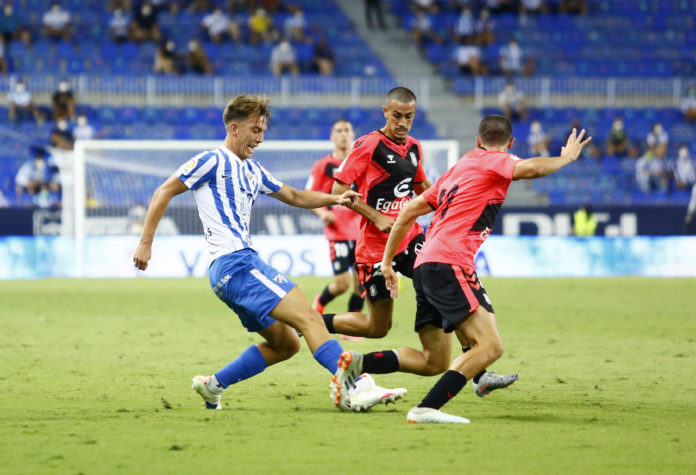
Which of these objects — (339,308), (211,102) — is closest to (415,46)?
(211,102)

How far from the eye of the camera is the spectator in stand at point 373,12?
31375 mm

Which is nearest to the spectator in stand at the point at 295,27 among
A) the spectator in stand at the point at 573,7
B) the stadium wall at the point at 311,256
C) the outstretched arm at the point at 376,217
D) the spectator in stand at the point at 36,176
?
the spectator in stand at the point at 573,7

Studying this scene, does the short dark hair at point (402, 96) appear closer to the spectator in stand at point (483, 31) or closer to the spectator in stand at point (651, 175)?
the spectator in stand at point (651, 175)

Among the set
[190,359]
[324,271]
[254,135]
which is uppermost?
[254,135]

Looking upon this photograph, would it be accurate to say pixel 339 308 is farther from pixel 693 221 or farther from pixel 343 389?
pixel 693 221

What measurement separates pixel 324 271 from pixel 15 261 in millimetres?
6485

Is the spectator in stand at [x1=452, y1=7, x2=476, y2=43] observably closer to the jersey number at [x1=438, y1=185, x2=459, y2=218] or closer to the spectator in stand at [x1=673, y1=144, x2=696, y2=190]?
the spectator in stand at [x1=673, y1=144, x2=696, y2=190]

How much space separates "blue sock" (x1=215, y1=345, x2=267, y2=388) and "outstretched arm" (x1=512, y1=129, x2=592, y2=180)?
7.10 feet

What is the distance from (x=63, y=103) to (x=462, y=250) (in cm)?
2107

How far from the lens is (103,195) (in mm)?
21219

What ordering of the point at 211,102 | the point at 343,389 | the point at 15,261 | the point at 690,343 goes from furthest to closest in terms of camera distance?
the point at 211,102 < the point at 15,261 < the point at 690,343 < the point at 343,389

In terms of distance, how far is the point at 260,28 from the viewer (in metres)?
29.6

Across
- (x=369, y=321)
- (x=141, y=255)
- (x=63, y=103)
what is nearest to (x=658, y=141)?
(x=63, y=103)

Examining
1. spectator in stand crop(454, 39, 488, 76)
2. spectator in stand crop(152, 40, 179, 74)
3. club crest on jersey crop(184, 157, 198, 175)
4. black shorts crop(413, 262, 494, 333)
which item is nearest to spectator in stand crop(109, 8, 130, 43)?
spectator in stand crop(152, 40, 179, 74)
